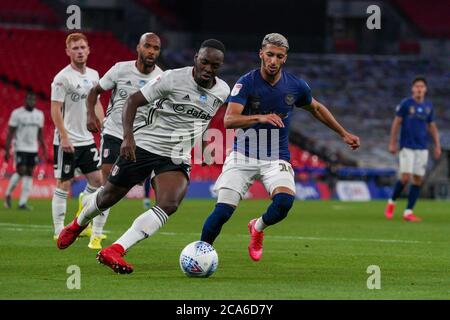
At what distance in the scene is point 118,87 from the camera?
13344mm

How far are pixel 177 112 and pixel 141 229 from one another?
50.6 inches

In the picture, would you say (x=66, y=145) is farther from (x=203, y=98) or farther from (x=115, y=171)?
(x=203, y=98)

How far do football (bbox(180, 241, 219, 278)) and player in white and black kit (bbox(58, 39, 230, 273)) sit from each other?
438 millimetres

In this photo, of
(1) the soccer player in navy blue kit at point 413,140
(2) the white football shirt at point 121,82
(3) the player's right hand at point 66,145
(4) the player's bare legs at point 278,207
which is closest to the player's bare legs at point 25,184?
(1) the soccer player in navy blue kit at point 413,140

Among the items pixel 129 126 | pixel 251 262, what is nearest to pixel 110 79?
pixel 129 126

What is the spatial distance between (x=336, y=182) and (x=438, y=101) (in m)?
8.82

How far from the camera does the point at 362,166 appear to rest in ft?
113

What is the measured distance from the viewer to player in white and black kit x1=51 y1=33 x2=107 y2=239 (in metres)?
14.3

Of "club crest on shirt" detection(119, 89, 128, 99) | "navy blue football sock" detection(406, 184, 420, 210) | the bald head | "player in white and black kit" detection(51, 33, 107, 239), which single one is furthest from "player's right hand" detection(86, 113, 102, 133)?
"navy blue football sock" detection(406, 184, 420, 210)

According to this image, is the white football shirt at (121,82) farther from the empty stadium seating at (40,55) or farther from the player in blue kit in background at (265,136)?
the empty stadium seating at (40,55)

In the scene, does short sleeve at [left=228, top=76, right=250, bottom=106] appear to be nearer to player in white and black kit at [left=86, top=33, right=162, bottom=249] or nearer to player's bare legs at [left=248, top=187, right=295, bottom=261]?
player's bare legs at [left=248, top=187, right=295, bottom=261]

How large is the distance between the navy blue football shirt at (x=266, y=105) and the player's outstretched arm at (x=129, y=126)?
897mm
